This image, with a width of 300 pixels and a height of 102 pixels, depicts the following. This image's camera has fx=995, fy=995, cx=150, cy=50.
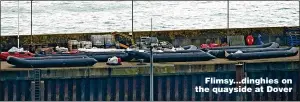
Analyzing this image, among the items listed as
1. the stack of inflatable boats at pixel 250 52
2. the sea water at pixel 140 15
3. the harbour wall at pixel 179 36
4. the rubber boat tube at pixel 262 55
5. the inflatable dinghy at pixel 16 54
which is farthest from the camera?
the sea water at pixel 140 15

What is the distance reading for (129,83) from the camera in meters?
38.7

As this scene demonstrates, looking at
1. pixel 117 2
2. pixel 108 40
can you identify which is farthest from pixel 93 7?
pixel 108 40

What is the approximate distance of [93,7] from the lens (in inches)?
3447

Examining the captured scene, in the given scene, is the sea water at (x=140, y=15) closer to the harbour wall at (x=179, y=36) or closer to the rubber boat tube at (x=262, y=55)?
the harbour wall at (x=179, y=36)

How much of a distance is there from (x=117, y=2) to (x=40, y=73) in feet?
172

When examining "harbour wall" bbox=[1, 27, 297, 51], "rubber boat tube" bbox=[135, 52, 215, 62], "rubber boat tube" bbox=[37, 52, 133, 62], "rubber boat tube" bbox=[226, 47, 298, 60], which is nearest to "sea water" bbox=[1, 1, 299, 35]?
"harbour wall" bbox=[1, 27, 297, 51]

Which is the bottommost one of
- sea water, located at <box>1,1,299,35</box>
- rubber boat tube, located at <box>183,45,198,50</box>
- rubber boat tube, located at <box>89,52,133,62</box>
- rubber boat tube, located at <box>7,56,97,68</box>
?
rubber boat tube, located at <box>7,56,97,68</box>

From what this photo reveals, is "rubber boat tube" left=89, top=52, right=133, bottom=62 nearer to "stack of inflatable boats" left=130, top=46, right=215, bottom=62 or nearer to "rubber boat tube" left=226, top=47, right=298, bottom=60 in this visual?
"stack of inflatable boats" left=130, top=46, right=215, bottom=62

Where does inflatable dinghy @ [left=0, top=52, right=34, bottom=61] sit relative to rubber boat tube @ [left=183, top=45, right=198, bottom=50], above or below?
below

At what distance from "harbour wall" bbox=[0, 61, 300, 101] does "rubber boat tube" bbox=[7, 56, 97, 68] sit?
0.62 m

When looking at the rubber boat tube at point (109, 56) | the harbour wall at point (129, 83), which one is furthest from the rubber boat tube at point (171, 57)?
the harbour wall at point (129, 83)

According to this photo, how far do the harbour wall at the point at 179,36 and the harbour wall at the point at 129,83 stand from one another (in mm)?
4766

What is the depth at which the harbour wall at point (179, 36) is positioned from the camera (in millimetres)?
43125

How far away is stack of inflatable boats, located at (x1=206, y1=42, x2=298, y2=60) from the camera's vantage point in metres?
40.9
